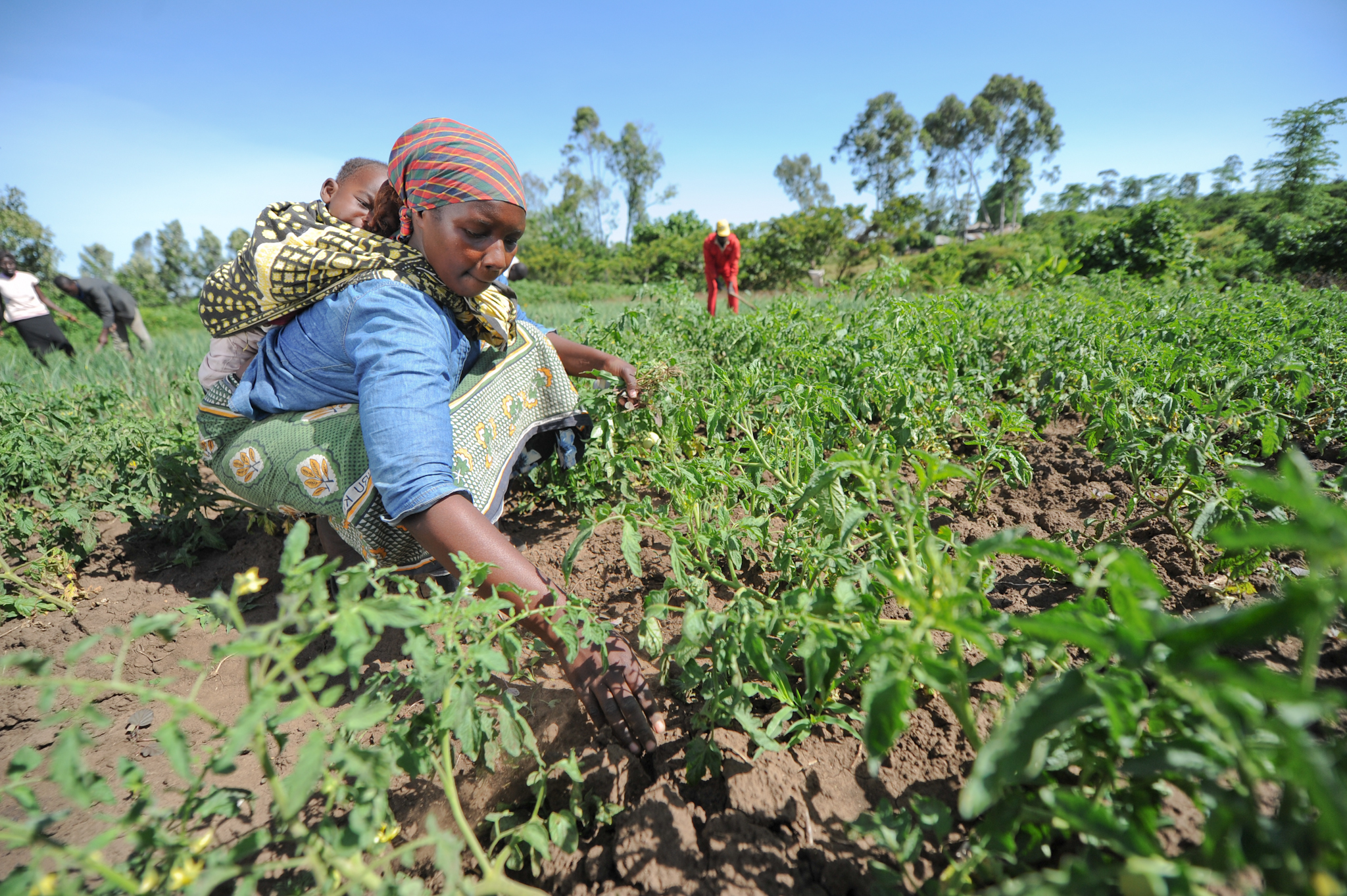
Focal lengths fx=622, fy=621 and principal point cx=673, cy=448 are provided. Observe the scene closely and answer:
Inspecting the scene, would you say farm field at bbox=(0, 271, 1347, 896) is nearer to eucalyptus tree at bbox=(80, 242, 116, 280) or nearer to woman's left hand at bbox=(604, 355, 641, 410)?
woman's left hand at bbox=(604, 355, 641, 410)

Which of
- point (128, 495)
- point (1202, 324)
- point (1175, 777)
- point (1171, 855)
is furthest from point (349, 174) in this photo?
point (1202, 324)

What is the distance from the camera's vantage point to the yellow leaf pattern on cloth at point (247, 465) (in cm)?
197

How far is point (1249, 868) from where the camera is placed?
2.12ft

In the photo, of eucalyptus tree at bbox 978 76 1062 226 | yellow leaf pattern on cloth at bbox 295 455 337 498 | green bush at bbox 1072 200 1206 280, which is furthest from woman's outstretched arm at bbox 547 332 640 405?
eucalyptus tree at bbox 978 76 1062 226

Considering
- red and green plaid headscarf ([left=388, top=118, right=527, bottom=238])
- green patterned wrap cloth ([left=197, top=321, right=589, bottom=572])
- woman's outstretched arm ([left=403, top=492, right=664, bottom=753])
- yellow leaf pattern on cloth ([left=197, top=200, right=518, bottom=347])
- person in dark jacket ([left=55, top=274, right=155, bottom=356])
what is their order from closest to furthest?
woman's outstretched arm ([left=403, top=492, right=664, bottom=753]), red and green plaid headscarf ([left=388, top=118, right=527, bottom=238]), yellow leaf pattern on cloth ([left=197, top=200, right=518, bottom=347]), green patterned wrap cloth ([left=197, top=321, right=589, bottom=572]), person in dark jacket ([left=55, top=274, right=155, bottom=356])

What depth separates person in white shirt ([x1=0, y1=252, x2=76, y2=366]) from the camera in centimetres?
646

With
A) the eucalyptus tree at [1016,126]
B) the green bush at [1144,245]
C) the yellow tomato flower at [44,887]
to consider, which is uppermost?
the eucalyptus tree at [1016,126]

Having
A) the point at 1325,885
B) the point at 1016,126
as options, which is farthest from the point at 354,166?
the point at 1016,126

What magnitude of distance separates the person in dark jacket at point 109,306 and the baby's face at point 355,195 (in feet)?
22.5

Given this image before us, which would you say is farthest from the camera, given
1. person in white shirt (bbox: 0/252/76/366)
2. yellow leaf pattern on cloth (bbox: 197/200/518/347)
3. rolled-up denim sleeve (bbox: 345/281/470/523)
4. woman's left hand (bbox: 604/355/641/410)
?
person in white shirt (bbox: 0/252/76/366)

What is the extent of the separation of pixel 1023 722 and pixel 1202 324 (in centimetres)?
376

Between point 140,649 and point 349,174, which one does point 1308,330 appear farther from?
point 140,649

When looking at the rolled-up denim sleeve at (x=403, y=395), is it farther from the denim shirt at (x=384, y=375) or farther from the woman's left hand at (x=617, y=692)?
the woman's left hand at (x=617, y=692)

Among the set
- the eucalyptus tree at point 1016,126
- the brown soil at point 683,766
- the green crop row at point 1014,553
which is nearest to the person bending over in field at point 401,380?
the brown soil at point 683,766
